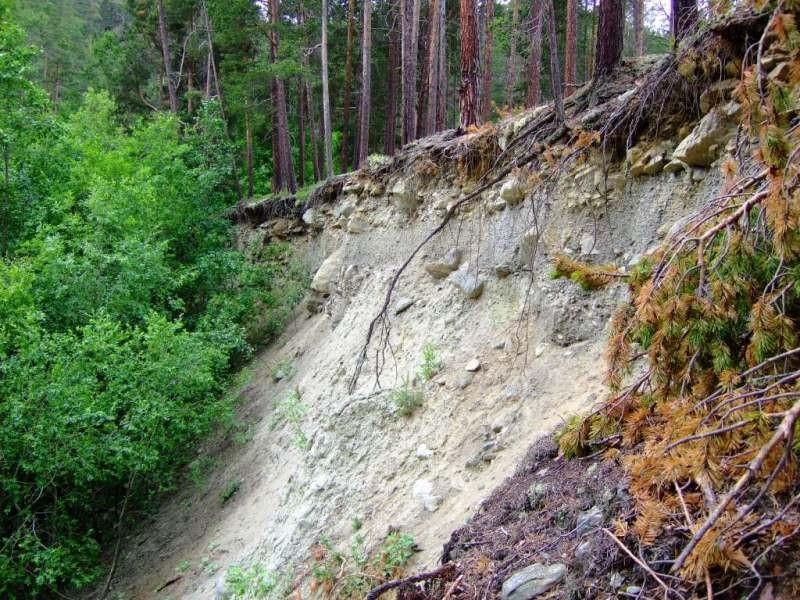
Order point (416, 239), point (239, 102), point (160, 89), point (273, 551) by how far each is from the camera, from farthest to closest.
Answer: point (160, 89)
point (239, 102)
point (416, 239)
point (273, 551)

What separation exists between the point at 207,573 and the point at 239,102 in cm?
1490

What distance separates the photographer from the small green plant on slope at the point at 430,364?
7.03 metres

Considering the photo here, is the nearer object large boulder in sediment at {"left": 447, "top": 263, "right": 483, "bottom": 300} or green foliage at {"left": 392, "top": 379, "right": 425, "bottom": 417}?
green foliage at {"left": 392, "top": 379, "right": 425, "bottom": 417}

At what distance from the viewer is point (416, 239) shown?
9586 mm

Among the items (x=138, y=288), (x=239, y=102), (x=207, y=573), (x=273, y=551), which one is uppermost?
(x=239, y=102)

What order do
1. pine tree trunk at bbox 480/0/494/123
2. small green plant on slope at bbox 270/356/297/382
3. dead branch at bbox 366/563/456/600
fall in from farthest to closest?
pine tree trunk at bbox 480/0/494/123
small green plant on slope at bbox 270/356/297/382
dead branch at bbox 366/563/456/600

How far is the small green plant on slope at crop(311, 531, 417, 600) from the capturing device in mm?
4473

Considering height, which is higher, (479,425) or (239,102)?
(239,102)

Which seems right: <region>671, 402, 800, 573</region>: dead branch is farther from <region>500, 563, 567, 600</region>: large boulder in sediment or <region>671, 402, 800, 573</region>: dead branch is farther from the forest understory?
<region>500, 563, 567, 600</region>: large boulder in sediment

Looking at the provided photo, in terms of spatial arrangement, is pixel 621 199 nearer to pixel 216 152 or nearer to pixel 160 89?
pixel 216 152

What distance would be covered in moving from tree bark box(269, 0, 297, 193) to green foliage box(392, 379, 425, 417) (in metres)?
11.6

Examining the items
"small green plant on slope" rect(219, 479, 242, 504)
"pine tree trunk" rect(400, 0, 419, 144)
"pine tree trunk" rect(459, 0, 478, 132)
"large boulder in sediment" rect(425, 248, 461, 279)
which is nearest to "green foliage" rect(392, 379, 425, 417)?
"large boulder in sediment" rect(425, 248, 461, 279)

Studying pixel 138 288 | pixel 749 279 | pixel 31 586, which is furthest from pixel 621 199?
pixel 31 586

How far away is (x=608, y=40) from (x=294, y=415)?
6.59 meters
